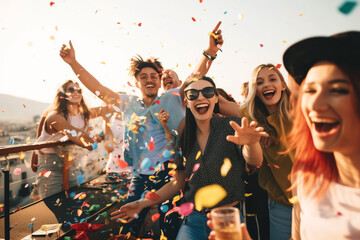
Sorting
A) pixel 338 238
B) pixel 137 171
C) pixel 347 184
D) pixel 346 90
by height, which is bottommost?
pixel 137 171

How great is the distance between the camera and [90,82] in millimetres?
3604

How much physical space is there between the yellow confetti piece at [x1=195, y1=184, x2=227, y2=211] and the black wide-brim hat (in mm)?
1173

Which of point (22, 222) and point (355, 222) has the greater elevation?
point (355, 222)

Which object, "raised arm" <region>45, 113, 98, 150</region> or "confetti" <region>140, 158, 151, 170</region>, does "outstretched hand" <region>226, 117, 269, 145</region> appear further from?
"raised arm" <region>45, 113, 98, 150</region>

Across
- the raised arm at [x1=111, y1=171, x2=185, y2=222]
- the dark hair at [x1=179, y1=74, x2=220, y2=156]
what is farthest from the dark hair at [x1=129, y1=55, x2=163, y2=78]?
the raised arm at [x1=111, y1=171, x2=185, y2=222]

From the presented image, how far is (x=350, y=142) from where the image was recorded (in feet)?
3.43

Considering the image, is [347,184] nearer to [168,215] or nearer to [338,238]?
[338,238]

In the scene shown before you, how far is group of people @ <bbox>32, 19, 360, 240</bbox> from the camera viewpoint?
3.50ft

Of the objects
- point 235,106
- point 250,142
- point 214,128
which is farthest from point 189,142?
point 235,106

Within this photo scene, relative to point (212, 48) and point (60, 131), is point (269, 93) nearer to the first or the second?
point (212, 48)

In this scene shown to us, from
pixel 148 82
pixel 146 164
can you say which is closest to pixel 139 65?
pixel 148 82

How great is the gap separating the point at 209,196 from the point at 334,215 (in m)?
1.07

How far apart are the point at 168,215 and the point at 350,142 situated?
2.49 m

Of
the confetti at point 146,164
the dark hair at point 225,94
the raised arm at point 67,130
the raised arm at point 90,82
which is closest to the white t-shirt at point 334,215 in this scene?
the confetti at point 146,164
